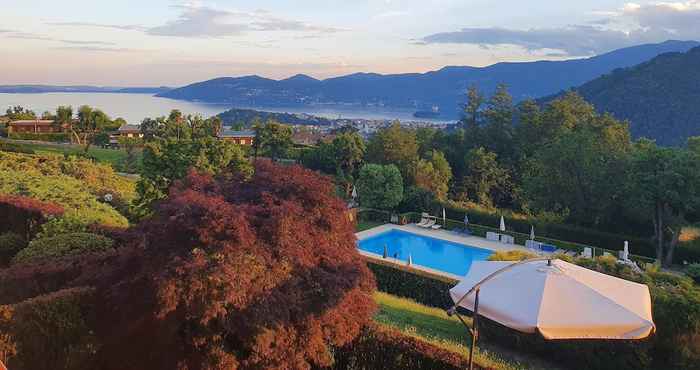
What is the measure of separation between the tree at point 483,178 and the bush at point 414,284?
15502mm

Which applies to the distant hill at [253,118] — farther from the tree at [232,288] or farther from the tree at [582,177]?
the tree at [232,288]

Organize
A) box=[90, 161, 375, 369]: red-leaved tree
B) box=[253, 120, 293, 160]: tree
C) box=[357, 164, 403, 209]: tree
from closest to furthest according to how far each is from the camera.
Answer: box=[90, 161, 375, 369]: red-leaved tree
box=[357, 164, 403, 209]: tree
box=[253, 120, 293, 160]: tree

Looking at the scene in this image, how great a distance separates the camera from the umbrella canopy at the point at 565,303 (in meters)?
6.12

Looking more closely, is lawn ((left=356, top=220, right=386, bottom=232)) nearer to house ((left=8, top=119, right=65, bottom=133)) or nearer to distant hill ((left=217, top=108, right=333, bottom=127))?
house ((left=8, top=119, right=65, bottom=133))

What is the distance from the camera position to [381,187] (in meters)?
24.4

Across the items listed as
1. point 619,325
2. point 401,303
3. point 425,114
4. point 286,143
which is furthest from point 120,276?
point 425,114

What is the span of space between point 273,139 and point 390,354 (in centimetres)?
2843

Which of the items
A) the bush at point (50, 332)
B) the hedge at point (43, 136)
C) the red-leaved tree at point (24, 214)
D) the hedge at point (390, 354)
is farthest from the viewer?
the hedge at point (43, 136)

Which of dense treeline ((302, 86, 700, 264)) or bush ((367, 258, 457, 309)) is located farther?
dense treeline ((302, 86, 700, 264))

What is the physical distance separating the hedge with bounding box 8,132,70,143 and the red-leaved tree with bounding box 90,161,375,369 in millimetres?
39933

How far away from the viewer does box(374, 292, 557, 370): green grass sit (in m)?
7.77

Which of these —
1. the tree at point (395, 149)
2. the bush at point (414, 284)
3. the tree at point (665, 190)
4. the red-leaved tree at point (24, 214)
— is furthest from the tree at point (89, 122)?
the tree at point (665, 190)

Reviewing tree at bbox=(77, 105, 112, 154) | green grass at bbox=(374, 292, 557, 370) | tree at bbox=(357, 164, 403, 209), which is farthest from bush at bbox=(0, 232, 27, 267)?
tree at bbox=(77, 105, 112, 154)

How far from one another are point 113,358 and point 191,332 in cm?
112
